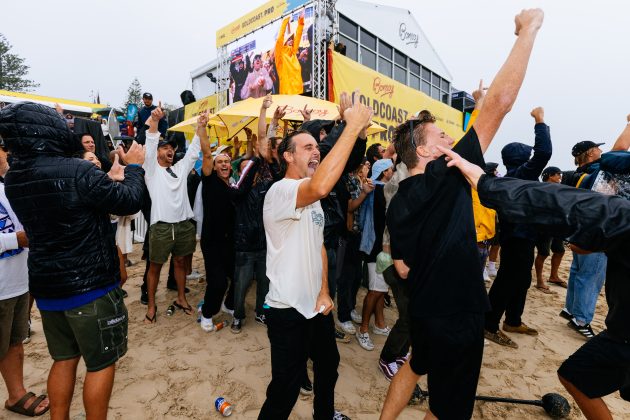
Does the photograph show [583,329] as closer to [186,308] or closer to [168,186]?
[186,308]

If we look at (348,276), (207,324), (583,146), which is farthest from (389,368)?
(583,146)

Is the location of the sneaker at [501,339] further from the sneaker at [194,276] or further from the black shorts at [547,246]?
the sneaker at [194,276]

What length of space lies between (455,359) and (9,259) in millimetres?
2989

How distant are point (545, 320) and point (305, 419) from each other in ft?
13.4

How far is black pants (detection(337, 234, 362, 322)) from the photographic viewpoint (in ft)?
13.0

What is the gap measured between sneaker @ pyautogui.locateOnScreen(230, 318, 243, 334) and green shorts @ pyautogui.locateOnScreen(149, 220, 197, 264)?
1.12m

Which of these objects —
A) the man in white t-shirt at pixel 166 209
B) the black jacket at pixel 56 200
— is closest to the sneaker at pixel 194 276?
the man in white t-shirt at pixel 166 209

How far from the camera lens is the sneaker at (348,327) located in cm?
389

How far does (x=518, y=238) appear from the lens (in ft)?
12.7

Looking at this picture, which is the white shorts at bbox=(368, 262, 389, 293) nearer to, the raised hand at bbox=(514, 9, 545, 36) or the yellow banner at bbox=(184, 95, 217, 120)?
the raised hand at bbox=(514, 9, 545, 36)

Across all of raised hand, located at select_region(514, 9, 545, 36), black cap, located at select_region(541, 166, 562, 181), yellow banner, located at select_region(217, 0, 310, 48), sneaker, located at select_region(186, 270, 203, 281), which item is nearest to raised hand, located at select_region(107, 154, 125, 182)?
raised hand, located at select_region(514, 9, 545, 36)

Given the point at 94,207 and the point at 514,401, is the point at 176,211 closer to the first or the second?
the point at 94,207

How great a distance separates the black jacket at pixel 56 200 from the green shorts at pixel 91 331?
13cm

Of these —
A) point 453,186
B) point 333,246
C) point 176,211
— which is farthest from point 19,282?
point 453,186
